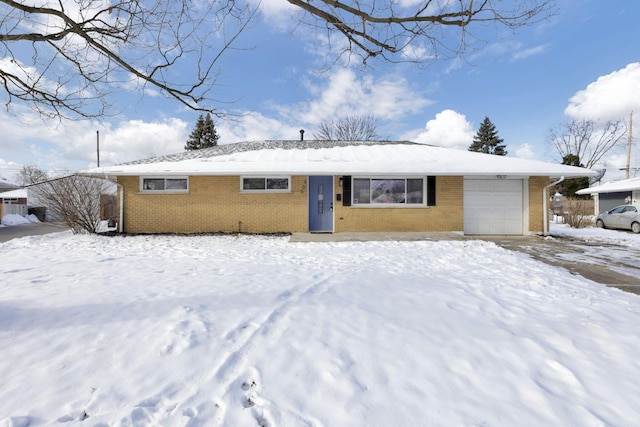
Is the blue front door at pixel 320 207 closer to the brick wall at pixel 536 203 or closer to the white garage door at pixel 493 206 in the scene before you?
the white garage door at pixel 493 206

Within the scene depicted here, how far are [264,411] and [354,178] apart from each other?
30.0ft

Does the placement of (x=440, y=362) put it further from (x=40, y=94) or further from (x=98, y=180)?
(x=98, y=180)

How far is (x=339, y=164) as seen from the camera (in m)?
10.4

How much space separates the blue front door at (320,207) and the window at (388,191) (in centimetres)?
101

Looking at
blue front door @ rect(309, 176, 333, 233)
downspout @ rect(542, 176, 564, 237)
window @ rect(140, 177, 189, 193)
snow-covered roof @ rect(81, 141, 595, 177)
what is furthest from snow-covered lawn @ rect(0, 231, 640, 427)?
downspout @ rect(542, 176, 564, 237)

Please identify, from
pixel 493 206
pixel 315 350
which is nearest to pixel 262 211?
pixel 315 350

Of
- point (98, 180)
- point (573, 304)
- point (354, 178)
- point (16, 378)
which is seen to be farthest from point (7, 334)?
point (98, 180)

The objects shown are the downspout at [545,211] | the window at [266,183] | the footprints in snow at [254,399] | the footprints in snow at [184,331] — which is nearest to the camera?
the footprints in snow at [254,399]

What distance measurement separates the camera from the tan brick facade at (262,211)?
10477 mm

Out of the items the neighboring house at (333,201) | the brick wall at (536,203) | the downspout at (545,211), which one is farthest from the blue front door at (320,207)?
the downspout at (545,211)

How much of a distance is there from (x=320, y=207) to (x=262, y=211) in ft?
7.32

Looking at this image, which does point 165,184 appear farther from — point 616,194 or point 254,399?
point 616,194

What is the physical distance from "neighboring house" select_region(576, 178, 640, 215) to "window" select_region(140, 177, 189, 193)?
82.4ft

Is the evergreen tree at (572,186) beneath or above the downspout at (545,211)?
above
